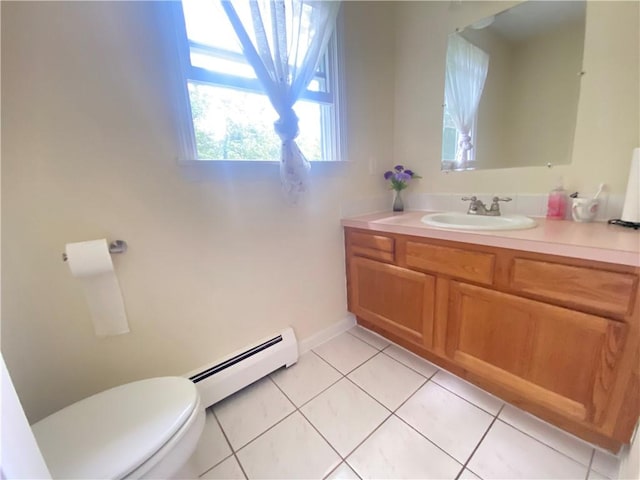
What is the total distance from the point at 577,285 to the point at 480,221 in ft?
1.93

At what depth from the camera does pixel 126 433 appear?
74 centimetres

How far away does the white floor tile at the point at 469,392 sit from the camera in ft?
3.94

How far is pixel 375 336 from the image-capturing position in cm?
179

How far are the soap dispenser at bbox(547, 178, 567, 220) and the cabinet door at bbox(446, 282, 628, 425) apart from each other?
58 centimetres

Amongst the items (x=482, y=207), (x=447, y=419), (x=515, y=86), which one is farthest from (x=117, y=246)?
(x=515, y=86)

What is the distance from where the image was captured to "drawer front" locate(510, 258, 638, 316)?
80 centimetres

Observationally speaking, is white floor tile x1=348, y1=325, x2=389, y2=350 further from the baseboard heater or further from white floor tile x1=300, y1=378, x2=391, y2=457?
the baseboard heater

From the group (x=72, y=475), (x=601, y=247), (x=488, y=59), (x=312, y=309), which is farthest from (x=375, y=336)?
(x=488, y=59)

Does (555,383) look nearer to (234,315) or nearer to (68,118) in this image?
(234,315)

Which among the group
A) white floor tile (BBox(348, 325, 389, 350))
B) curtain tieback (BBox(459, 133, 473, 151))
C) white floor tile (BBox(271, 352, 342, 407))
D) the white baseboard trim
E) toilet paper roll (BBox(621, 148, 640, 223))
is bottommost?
white floor tile (BBox(348, 325, 389, 350))

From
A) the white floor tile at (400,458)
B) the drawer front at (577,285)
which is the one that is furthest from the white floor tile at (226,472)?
the drawer front at (577,285)

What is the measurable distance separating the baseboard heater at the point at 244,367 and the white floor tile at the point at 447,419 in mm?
657

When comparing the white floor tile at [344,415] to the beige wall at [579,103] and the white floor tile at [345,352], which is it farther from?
the beige wall at [579,103]

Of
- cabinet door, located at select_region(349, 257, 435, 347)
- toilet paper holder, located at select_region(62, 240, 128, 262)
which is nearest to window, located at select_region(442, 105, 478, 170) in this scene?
cabinet door, located at select_region(349, 257, 435, 347)
